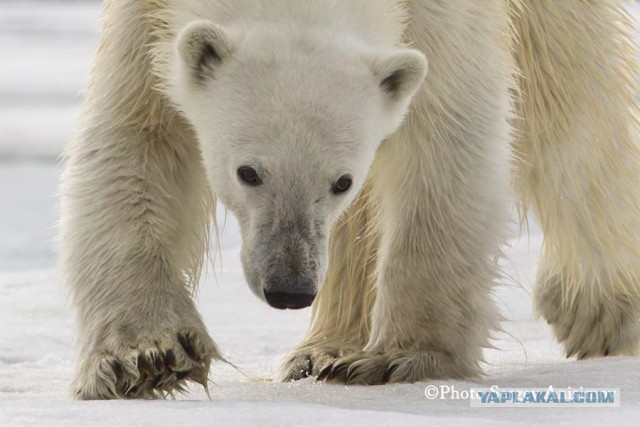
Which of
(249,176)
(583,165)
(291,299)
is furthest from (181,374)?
(583,165)

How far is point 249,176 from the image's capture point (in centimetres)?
297

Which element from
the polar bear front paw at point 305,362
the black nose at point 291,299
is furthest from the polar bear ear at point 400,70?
the polar bear front paw at point 305,362

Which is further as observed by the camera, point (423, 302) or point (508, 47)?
point (508, 47)

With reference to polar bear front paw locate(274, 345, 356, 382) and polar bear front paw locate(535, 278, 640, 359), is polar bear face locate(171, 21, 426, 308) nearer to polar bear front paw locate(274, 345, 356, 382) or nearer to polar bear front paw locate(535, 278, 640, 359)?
polar bear front paw locate(274, 345, 356, 382)

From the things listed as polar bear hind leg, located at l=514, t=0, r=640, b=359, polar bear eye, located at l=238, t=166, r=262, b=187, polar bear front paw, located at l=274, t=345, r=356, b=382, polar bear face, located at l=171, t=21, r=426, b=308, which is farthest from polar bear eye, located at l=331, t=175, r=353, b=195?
polar bear hind leg, located at l=514, t=0, r=640, b=359

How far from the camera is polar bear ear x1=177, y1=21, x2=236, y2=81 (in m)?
3.01

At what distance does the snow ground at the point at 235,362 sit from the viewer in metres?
2.46

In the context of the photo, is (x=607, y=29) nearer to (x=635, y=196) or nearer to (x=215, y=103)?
(x=635, y=196)

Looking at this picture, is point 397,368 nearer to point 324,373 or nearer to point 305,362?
point 324,373

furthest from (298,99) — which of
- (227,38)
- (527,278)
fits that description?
(527,278)

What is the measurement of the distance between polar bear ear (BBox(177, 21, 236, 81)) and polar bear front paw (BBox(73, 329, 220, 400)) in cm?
65

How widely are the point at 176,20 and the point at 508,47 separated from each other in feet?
3.36

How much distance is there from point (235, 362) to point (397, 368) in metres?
1.08

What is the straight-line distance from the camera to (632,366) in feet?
11.2
